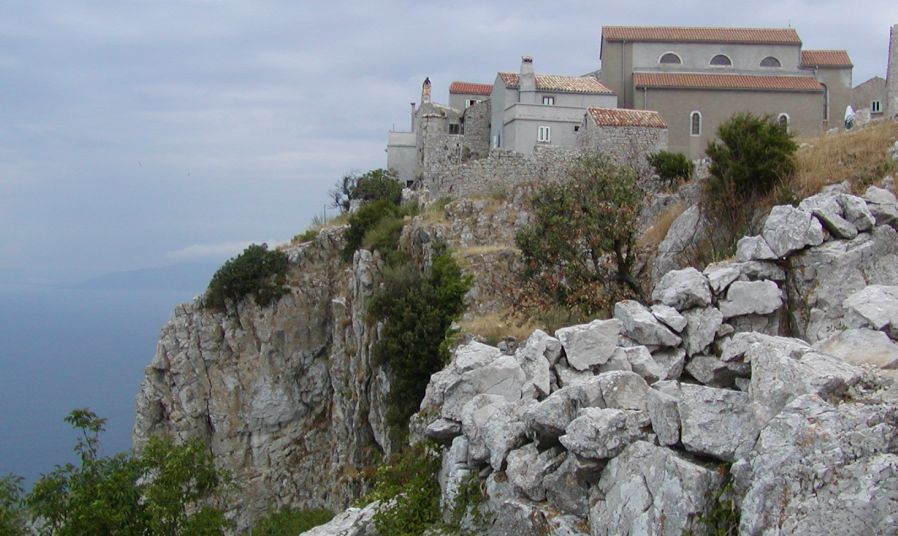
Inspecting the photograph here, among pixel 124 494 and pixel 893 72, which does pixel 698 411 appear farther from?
pixel 893 72

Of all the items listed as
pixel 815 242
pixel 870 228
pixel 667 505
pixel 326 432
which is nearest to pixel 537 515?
pixel 667 505

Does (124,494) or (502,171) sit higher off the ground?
(502,171)

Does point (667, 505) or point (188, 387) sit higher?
point (667, 505)

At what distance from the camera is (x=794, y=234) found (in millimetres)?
11477

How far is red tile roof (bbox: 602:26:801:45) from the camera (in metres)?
38.0

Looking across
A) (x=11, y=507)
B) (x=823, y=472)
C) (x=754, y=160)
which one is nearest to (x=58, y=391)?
(x=11, y=507)

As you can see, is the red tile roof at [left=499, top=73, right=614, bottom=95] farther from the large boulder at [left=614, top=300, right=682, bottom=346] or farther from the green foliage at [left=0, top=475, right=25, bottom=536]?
the large boulder at [left=614, top=300, right=682, bottom=346]

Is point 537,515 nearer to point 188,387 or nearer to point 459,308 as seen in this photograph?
Answer: point 459,308

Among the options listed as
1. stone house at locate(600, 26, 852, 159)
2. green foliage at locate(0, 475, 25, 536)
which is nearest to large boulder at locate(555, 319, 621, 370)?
green foliage at locate(0, 475, 25, 536)

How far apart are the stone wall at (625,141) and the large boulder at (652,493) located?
72.0 feet

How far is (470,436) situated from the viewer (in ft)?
31.5

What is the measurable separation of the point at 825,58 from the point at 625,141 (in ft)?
46.0

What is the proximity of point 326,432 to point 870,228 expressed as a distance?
24.0 meters

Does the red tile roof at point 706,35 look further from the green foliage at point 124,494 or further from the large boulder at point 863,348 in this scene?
the large boulder at point 863,348
